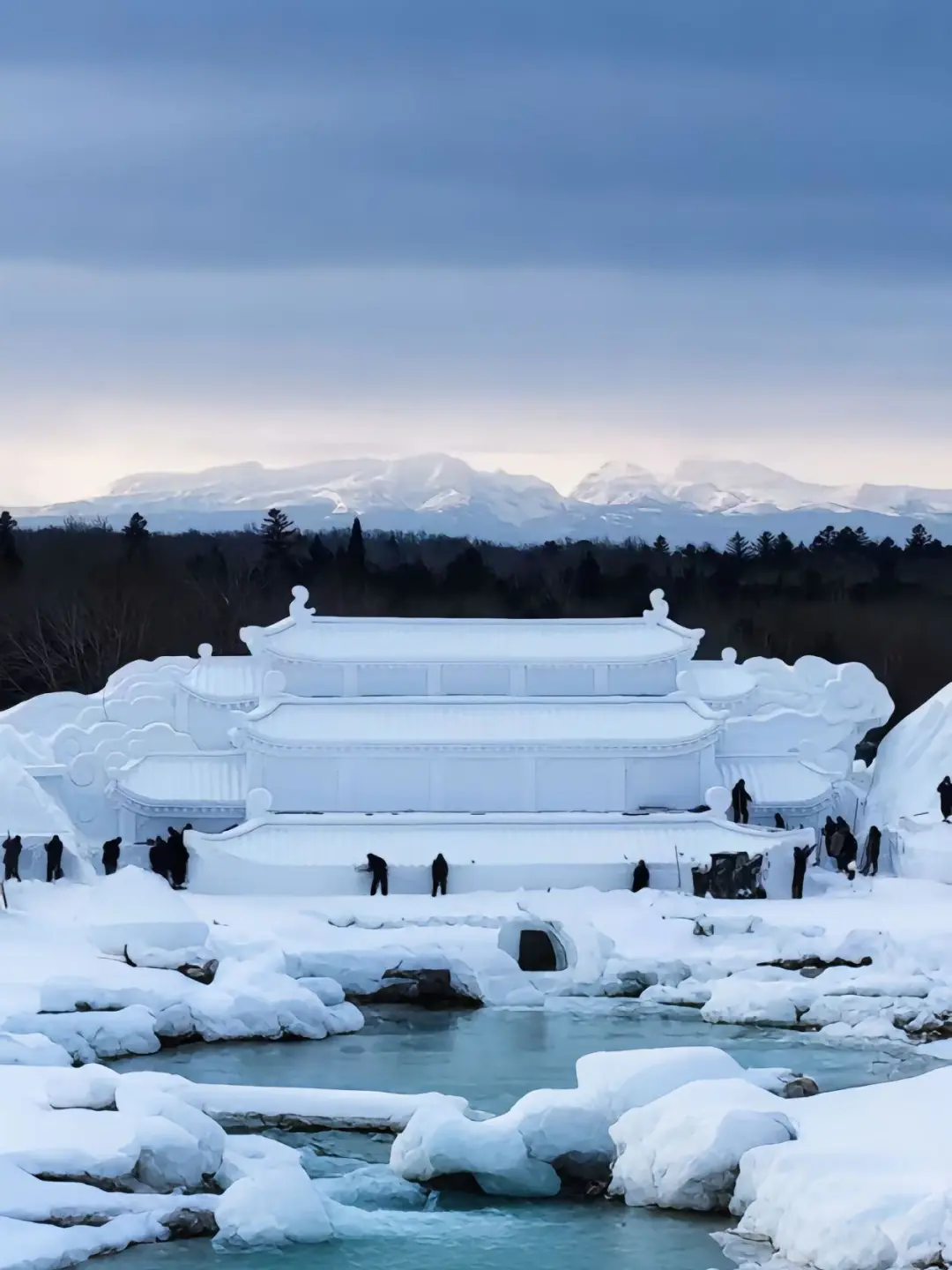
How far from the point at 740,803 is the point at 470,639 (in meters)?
7.13

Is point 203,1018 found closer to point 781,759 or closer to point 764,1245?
point 764,1245

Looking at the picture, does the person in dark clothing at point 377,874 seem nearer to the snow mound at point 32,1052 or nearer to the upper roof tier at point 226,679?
the upper roof tier at point 226,679

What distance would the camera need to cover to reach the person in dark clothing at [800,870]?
34.3 m

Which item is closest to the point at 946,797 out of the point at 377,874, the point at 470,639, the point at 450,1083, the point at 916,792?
the point at 916,792

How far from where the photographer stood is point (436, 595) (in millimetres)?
84188

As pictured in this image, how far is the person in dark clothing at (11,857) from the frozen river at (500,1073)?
8.73m

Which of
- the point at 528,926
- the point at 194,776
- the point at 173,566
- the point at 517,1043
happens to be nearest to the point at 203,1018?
the point at 517,1043

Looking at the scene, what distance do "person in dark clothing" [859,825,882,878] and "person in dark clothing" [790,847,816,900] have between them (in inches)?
86.7

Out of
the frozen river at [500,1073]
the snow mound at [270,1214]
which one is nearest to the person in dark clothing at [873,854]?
the frozen river at [500,1073]

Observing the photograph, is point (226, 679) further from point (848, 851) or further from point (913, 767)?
point (913, 767)

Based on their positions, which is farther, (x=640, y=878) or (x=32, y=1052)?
(x=640, y=878)

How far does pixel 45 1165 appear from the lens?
54.4 ft

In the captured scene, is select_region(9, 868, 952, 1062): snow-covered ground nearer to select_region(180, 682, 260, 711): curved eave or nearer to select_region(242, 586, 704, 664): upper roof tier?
select_region(180, 682, 260, 711): curved eave

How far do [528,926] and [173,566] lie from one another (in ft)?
192
